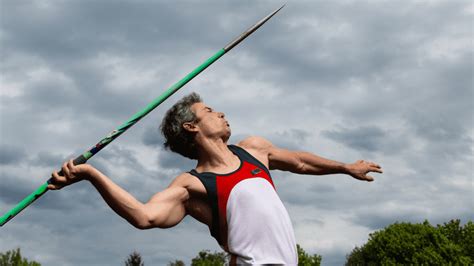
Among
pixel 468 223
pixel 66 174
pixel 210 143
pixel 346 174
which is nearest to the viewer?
pixel 66 174

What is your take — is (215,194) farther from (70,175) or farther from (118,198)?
(70,175)

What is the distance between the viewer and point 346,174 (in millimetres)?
7980

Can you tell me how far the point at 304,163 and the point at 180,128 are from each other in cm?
160

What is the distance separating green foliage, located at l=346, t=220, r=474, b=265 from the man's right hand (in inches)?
1029

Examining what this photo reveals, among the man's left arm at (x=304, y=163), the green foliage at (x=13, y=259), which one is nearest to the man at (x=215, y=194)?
the man's left arm at (x=304, y=163)

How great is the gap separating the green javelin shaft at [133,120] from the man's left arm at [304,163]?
1.08 metres

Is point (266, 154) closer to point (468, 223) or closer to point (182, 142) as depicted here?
point (182, 142)

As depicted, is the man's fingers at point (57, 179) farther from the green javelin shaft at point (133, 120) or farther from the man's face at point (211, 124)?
the man's face at point (211, 124)

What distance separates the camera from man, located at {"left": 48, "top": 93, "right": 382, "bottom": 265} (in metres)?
6.05

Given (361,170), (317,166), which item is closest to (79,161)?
(317,166)

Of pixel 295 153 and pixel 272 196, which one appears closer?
pixel 272 196

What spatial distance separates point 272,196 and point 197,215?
2.55 feet

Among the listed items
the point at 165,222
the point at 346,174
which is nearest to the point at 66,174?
the point at 165,222

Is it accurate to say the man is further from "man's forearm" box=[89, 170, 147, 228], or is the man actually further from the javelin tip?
the javelin tip
